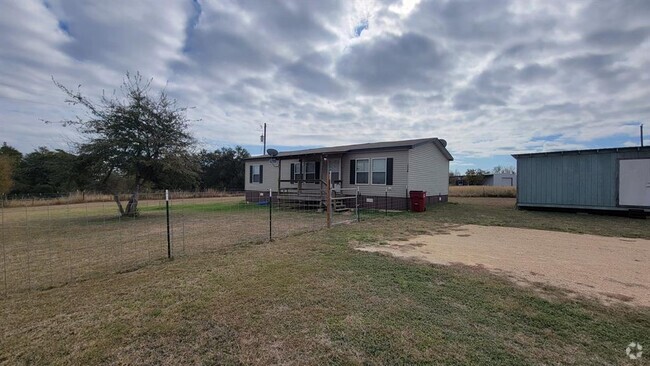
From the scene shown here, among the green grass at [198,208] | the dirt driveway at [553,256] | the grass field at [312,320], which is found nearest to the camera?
the grass field at [312,320]

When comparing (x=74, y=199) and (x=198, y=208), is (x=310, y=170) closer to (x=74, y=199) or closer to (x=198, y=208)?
(x=198, y=208)

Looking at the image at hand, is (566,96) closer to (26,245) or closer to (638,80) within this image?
(638,80)

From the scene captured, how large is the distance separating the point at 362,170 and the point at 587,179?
30.7ft

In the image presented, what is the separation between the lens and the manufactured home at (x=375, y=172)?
13641mm

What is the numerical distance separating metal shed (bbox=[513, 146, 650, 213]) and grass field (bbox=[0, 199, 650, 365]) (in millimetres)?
11647

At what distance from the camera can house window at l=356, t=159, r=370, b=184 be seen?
48.3 feet

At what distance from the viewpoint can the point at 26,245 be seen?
671 centimetres

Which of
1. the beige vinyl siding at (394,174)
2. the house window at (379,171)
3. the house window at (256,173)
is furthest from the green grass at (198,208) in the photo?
the house window at (379,171)

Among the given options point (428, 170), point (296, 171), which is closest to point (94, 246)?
point (296, 171)

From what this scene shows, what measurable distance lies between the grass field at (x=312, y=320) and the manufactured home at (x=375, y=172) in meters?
9.16

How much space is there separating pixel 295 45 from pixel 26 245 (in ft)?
33.6

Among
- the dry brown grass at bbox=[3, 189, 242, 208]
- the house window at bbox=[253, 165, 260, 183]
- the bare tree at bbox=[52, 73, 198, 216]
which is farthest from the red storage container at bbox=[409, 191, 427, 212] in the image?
the house window at bbox=[253, 165, 260, 183]

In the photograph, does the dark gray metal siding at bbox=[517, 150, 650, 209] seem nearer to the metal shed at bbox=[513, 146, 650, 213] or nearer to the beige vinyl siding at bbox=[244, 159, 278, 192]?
the metal shed at bbox=[513, 146, 650, 213]

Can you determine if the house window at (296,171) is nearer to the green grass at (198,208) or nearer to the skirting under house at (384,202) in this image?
the skirting under house at (384,202)
